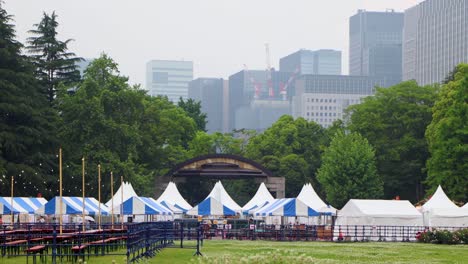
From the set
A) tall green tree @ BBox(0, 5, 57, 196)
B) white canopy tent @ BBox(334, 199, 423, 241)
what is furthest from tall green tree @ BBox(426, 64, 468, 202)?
tall green tree @ BBox(0, 5, 57, 196)

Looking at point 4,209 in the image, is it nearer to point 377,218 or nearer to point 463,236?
point 377,218

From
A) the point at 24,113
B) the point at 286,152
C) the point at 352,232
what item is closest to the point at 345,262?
the point at 352,232

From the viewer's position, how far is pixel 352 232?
199 feet

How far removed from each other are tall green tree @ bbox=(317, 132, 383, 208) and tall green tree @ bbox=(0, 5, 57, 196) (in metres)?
26.0

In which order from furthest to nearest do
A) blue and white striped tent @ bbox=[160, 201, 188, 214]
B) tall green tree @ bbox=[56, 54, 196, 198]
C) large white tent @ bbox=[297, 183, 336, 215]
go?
tall green tree @ bbox=[56, 54, 196, 198]
blue and white striped tent @ bbox=[160, 201, 188, 214]
large white tent @ bbox=[297, 183, 336, 215]

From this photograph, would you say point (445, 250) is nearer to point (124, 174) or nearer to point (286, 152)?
point (124, 174)

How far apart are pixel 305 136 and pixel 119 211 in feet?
190

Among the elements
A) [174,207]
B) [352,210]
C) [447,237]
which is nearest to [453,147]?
[352,210]

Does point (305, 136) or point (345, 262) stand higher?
point (305, 136)

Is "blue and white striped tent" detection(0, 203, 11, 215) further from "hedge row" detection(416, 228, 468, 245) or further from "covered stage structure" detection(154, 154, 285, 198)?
"covered stage structure" detection(154, 154, 285, 198)

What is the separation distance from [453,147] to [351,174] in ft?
45.9

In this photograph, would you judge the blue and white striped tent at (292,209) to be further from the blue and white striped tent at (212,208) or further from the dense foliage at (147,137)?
the dense foliage at (147,137)

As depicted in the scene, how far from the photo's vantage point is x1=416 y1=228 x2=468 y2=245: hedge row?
184 ft

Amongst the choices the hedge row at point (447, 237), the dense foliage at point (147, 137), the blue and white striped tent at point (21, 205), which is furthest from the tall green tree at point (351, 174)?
the blue and white striped tent at point (21, 205)
